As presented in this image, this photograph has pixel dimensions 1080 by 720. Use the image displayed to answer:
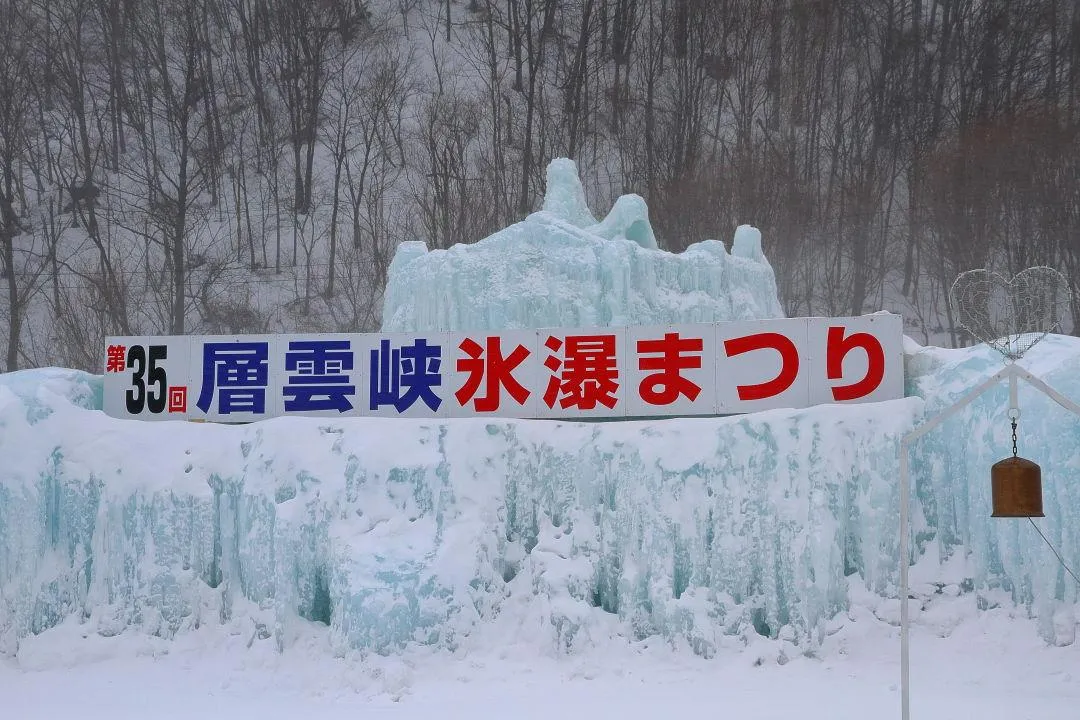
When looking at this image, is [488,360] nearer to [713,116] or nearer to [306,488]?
[306,488]

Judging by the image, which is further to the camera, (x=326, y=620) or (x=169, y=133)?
(x=169, y=133)

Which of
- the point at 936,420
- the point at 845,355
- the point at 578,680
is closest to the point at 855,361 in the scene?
the point at 845,355

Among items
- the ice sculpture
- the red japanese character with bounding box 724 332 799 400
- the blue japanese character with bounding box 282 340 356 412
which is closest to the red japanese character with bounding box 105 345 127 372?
the ice sculpture

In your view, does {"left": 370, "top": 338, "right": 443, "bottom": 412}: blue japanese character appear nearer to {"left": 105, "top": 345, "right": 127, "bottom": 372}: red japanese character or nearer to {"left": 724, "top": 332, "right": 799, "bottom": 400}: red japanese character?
{"left": 105, "top": 345, "right": 127, "bottom": 372}: red japanese character

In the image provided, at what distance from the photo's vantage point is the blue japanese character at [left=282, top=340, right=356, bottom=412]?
43.8 feet

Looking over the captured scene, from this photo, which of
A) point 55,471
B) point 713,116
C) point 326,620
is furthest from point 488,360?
point 713,116

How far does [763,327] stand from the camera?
12.5 m

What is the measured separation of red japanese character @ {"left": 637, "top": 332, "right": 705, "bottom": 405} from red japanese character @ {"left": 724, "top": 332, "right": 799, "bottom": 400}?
465 mm

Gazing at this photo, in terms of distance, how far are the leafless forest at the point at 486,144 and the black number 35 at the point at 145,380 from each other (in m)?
15.8

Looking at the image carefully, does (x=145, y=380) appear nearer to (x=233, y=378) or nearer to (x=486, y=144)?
(x=233, y=378)

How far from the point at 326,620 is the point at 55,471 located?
3.65 metres

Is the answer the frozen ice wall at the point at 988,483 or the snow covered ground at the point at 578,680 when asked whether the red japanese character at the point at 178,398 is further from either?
the frozen ice wall at the point at 988,483

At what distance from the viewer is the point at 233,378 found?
44.5ft

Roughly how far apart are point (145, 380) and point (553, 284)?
17.7ft
